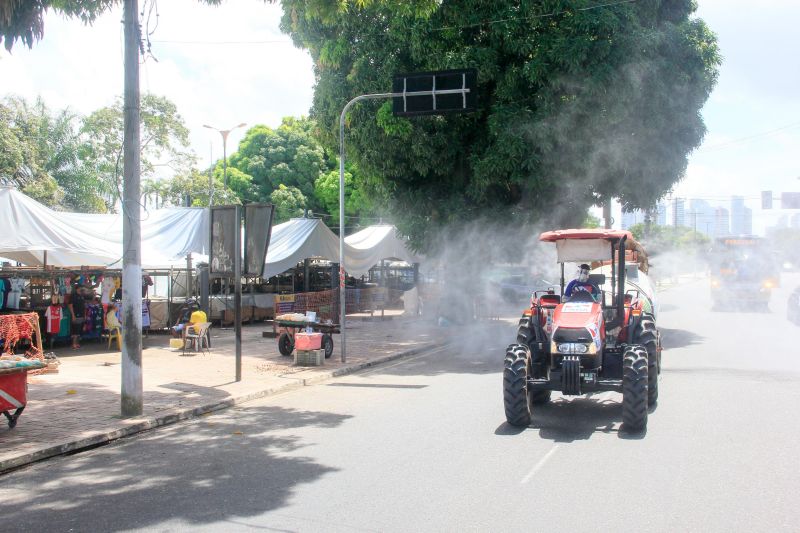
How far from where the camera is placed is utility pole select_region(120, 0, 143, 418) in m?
9.34

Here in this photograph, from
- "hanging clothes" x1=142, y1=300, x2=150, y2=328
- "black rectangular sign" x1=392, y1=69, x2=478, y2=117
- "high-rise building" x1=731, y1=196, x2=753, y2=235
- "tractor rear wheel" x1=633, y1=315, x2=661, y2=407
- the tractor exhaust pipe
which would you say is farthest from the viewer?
"high-rise building" x1=731, y1=196, x2=753, y2=235

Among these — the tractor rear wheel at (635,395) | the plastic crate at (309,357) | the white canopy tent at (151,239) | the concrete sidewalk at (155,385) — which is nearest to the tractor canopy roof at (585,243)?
the tractor rear wheel at (635,395)

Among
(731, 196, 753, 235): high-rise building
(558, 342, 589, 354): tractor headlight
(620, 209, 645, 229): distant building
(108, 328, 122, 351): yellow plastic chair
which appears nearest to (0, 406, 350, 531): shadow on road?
(558, 342, 589, 354): tractor headlight

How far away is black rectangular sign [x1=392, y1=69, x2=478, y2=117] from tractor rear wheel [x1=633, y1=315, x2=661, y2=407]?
16.6 ft

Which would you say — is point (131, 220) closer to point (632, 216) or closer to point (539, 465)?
point (539, 465)

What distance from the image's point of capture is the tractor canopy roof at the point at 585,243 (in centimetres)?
984

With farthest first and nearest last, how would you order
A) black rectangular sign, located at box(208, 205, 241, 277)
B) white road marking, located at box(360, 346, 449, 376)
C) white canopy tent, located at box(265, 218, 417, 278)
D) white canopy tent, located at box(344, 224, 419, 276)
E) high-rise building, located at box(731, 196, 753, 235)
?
high-rise building, located at box(731, 196, 753, 235) → white canopy tent, located at box(344, 224, 419, 276) → white canopy tent, located at box(265, 218, 417, 278) → white road marking, located at box(360, 346, 449, 376) → black rectangular sign, located at box(208, 205, 241, 277)

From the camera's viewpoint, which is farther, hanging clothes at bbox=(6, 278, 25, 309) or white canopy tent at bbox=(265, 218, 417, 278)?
white canopy tent at bbox=(265, 218, 417, 278)

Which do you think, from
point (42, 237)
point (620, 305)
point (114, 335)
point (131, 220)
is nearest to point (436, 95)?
point (620, 305)

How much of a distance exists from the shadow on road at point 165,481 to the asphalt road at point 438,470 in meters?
0.02

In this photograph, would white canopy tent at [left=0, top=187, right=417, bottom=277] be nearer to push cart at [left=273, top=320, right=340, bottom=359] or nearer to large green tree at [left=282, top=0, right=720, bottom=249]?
push cart at [left=273, top=320, right=340, bottom=359]

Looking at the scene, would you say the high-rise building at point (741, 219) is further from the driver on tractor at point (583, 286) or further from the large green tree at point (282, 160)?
the driver on tractor at point (583, 286)

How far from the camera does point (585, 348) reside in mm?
8203

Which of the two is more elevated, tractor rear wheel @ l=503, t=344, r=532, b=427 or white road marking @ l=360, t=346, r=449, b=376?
tractor rear wheel @ l=503, t=344, r=532, b=427
